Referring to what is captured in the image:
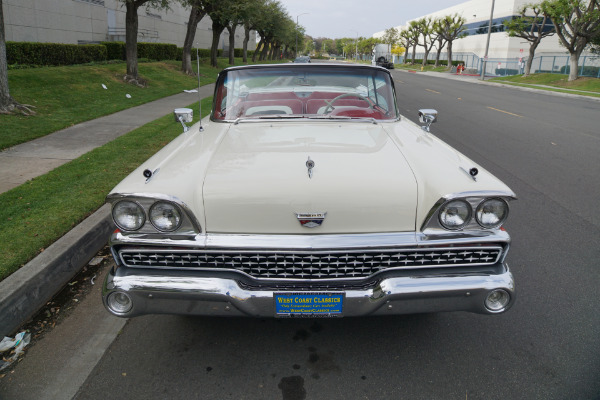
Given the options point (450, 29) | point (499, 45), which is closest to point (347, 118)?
point (499, 45)

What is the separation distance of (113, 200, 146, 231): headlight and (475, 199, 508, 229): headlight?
1713 mm

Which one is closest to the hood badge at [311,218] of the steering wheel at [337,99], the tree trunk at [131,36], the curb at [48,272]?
the steering wheel at [337,99]

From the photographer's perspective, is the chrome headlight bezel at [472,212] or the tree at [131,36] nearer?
the chrome headlight bezel at [472,212]

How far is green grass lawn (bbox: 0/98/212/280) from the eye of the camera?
12.1 ft

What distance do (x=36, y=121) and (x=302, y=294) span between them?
913 cm

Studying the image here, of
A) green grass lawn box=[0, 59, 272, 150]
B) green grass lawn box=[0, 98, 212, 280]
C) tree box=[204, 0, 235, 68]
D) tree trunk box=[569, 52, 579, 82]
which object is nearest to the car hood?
green grass lawn box=[0, 98, 212, 280]

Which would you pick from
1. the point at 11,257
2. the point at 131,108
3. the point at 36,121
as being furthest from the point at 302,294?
the point at 131,108

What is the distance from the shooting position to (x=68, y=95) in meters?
12.6

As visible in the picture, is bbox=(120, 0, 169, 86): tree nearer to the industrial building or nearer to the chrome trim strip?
the chrome trim strip

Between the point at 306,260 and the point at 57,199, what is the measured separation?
11.9 feet

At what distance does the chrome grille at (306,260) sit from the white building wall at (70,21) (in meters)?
19.6

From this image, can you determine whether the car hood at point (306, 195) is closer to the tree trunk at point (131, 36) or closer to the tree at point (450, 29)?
the tree trunk at point (131, 36)

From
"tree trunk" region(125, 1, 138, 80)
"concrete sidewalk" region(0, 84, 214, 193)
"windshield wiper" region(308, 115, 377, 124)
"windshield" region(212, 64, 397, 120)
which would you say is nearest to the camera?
"windshield wiper" region(308, 115, 377, 124)

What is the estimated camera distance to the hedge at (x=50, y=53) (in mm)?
16953
